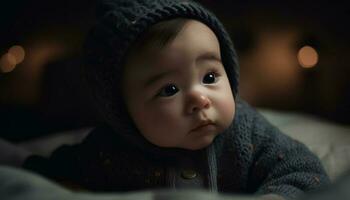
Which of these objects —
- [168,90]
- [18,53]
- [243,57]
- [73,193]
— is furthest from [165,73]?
[18,53]

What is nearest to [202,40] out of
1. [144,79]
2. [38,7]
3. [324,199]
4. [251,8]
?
[144,79]

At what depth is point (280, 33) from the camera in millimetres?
1529

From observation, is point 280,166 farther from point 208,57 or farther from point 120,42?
point 120,42

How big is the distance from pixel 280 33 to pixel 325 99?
0.24 meters

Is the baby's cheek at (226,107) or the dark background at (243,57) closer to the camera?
the baby's cheek at (226,107)

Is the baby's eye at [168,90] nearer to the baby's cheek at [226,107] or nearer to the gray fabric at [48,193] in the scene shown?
the baby's cheek at [226,107]

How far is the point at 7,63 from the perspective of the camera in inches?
61.8

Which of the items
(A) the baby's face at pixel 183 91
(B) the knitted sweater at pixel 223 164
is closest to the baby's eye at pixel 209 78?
(A) the baby's face at pixel 183 91

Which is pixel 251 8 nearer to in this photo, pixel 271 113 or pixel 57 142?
pixel 271 113

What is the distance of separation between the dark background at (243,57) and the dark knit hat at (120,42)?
601 mm

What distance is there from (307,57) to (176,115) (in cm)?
87

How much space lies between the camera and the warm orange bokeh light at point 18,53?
156cm

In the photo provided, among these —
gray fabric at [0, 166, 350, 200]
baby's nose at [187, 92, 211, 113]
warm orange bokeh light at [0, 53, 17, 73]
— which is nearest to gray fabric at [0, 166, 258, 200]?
gray fabric at [0, 166, 350, 200]

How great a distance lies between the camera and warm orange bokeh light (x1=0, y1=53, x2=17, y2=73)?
1.56m
